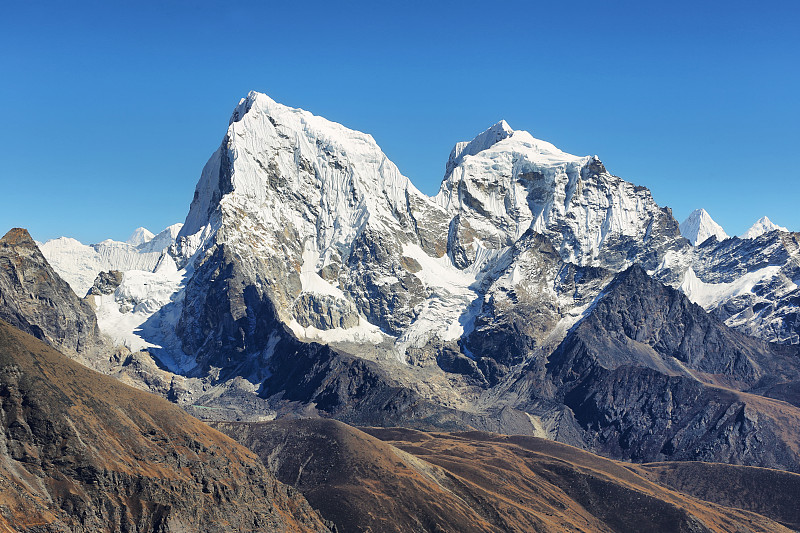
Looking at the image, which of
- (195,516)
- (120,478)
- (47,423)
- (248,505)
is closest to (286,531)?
(248,505)

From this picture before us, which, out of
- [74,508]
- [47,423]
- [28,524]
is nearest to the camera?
[28,524]

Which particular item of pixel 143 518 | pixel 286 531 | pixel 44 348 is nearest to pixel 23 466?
pixel 143 518

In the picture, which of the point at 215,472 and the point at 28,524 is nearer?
the point at 28,524

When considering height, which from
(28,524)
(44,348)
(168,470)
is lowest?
(28,524)

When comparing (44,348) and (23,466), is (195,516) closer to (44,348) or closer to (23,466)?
(23,466)

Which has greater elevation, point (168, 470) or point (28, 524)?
point (168, 470)

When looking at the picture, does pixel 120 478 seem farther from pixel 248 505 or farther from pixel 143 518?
pixel 248 505

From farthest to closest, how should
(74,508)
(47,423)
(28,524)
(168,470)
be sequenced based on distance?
(168,470) → (47,423) → (74,508) → (28,524)
